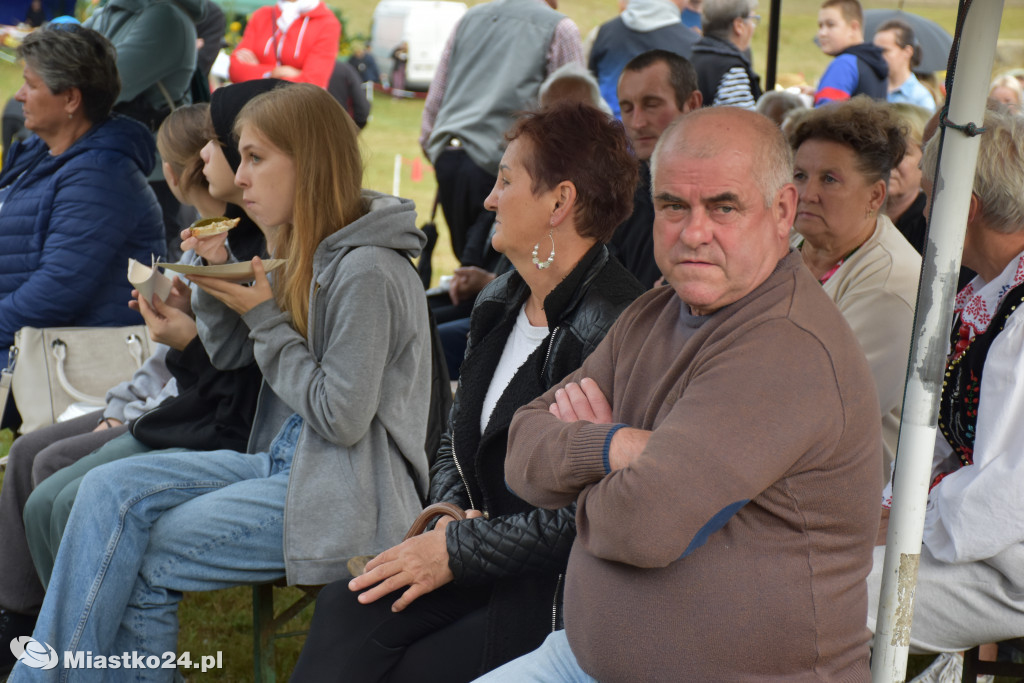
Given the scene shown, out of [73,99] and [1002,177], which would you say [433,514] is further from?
[73,99]

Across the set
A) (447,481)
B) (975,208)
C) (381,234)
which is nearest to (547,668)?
(447,481)

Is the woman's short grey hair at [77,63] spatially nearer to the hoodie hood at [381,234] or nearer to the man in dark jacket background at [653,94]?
the hoodie hood at [381,234]

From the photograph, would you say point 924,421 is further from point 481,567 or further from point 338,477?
point 338,477

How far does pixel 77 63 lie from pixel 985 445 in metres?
3.46

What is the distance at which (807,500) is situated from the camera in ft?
4.85

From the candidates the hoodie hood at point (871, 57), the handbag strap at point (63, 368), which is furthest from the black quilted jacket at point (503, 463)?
the hoodie hood at point (871, 57)

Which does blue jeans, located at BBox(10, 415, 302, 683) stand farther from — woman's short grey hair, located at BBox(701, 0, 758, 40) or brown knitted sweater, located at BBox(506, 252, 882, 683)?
Result: woman's short grey hair, located at BBox(701, 0, 758, 40)

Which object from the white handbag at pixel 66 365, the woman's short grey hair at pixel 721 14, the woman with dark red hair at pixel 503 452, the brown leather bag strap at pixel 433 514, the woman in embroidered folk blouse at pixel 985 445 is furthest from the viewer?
the woman's short grey hair at pixel 721 14

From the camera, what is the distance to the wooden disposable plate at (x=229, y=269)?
2.50 m

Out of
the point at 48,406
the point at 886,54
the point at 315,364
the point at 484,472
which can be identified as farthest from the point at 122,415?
the point at 886,54

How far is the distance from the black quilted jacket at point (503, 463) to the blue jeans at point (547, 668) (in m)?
0.22

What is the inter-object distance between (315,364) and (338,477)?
0.95 ft

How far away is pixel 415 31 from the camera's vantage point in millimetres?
20969

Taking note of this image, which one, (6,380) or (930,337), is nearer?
(930,337)
